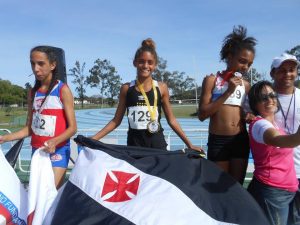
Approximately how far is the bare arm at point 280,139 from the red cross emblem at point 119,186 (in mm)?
728

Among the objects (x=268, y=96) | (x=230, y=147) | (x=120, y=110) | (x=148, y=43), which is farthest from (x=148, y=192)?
(x=148, y=43)

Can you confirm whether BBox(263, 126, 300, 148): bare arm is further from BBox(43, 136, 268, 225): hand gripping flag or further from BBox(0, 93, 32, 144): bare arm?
BBox(0, 93, 32, 144): bare arm

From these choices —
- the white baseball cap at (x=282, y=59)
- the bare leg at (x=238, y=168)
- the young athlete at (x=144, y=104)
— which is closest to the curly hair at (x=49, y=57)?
the young athlete at (x=144, y=104)

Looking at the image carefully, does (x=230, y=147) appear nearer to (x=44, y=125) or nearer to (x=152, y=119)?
(x=152, y=119)

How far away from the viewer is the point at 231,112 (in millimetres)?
2662

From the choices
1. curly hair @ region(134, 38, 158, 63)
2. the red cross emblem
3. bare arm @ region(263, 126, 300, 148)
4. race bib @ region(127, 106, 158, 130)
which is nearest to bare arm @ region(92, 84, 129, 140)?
race bib @ region(127, 106, 158, 130)

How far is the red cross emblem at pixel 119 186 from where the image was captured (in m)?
1.77

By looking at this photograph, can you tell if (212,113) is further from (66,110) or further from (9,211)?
(9,211)

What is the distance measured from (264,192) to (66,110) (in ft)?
5.07

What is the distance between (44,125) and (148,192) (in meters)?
1.33

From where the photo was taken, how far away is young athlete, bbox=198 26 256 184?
2.65 metres

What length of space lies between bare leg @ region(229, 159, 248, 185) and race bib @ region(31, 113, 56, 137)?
140 cm

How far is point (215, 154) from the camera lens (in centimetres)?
272

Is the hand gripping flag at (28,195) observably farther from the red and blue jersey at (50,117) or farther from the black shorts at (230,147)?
the black shorts at (230,147)
